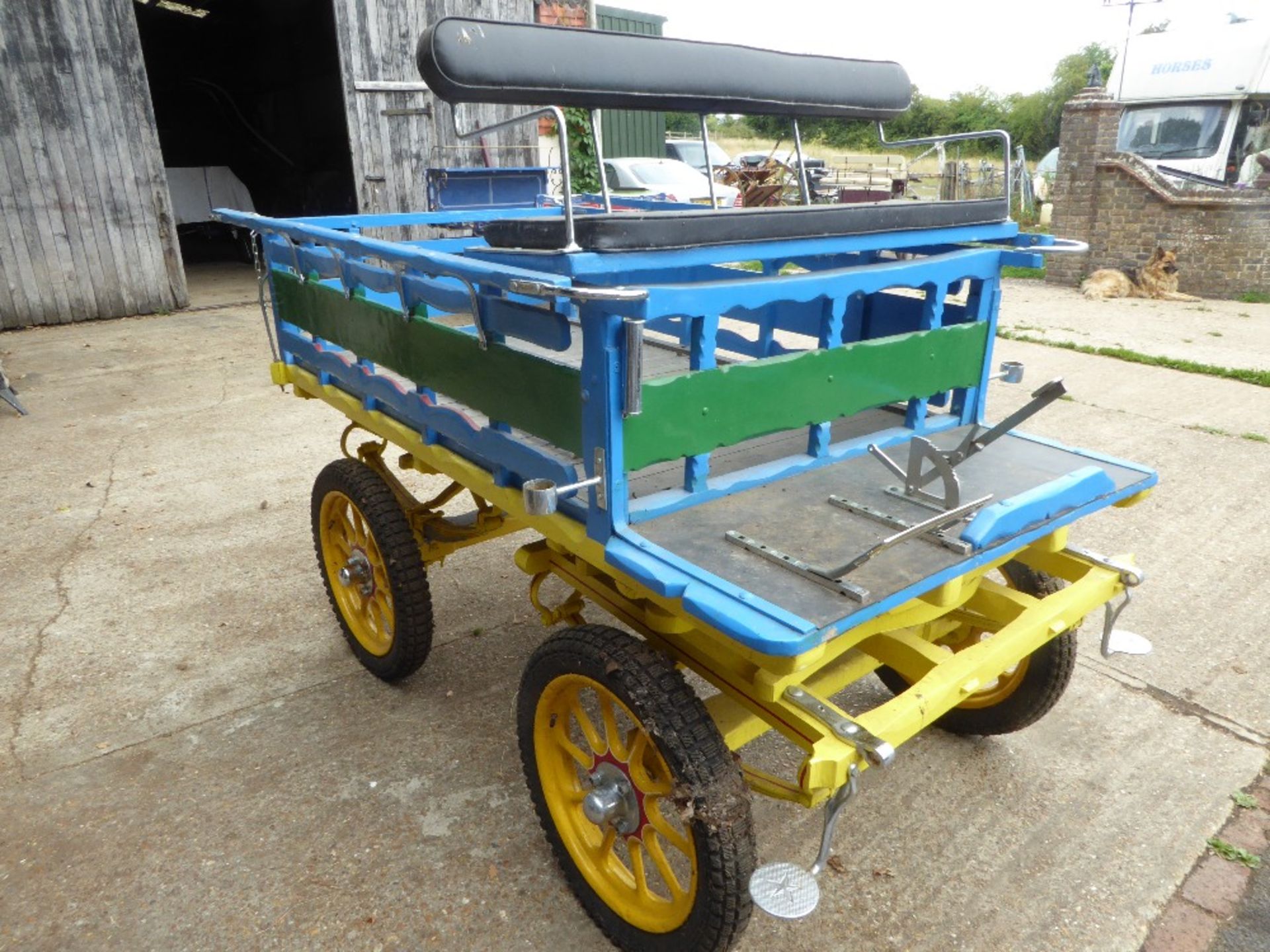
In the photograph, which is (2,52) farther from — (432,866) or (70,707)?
(432,866)

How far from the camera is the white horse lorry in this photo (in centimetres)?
1352

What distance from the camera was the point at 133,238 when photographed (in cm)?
952

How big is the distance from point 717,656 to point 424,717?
5.12 feet

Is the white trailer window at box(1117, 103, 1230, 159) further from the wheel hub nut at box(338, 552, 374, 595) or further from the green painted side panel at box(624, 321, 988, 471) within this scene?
the wheel hub nut at box(338, 552, 374, 595)

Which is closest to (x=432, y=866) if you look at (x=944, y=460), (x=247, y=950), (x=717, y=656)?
(x=247, y=950)

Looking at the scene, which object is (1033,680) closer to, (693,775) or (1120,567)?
(1120,567)

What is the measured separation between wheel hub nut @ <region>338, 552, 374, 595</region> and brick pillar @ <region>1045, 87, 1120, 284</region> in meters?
10.8

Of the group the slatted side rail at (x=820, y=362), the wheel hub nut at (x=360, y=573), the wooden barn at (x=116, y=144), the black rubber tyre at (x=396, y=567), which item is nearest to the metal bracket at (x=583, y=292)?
the slatted side rail at (x=820, y=362)

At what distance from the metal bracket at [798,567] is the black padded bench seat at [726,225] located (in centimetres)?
70

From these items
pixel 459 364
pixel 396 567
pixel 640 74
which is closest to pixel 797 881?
pixel 459 364

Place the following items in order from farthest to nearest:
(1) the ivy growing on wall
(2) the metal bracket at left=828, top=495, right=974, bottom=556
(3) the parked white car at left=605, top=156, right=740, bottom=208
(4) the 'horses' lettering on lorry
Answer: (4) the 'horses' lettering on lorry
(3) the parked white car at left=605, top=156, right=740, bottom=208
(1) the ivy growing on wall
(2) the metal bracket at left=828, top=495, right=974, bottom=556

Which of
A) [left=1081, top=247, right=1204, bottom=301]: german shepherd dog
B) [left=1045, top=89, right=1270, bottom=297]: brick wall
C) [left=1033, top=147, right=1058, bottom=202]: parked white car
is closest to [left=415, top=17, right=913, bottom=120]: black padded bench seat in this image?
[left=1081, top=247, right=1204, bottom=301]: german shepherd dog

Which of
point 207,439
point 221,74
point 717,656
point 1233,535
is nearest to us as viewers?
point 717,656

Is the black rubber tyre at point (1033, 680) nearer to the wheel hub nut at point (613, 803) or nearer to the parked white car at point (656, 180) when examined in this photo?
the wheel hub nut at point (613, 803)
